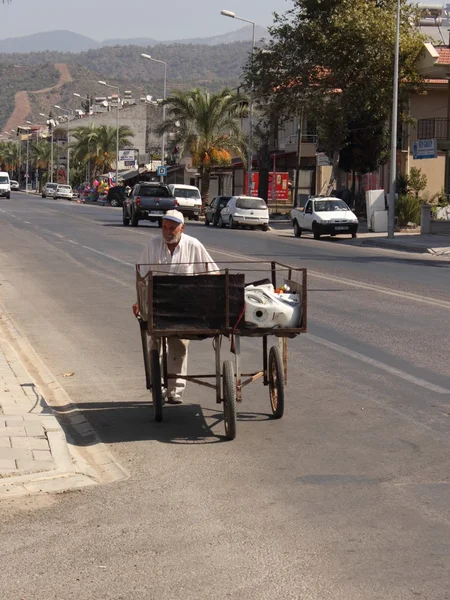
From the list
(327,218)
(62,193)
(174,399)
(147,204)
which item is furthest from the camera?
(62,193)

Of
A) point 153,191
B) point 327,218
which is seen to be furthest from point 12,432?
point 153,191

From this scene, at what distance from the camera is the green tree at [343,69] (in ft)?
178

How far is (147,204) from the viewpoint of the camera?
4703 cm

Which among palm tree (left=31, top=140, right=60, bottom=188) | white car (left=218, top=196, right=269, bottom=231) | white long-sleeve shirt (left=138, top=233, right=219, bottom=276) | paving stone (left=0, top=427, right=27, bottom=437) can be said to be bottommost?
white car (left=218, top=196, right=269, bottom=231)

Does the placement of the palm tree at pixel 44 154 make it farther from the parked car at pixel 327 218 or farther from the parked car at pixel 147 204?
the parked car at pixel 327 218

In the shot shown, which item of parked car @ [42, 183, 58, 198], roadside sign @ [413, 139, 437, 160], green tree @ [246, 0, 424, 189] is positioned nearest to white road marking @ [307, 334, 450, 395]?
roadside sign @ [413, 139, 437, 160]

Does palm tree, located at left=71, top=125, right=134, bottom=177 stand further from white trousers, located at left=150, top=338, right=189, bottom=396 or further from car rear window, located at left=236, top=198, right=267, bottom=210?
white trousers, located at left=150, top=338, right=189, bottom=396

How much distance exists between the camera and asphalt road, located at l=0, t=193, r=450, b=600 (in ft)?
17.0

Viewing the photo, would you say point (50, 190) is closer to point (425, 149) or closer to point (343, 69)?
point (343, 69)

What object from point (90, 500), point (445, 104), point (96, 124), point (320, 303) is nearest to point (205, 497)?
point (90, 500)

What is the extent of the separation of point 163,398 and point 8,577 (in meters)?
4.29

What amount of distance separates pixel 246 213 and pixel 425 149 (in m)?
8.87

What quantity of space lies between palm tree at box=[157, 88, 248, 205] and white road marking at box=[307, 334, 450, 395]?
58370 mm

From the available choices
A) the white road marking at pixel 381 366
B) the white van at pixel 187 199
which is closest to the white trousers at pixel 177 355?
the white road marking at pixel 381 366
